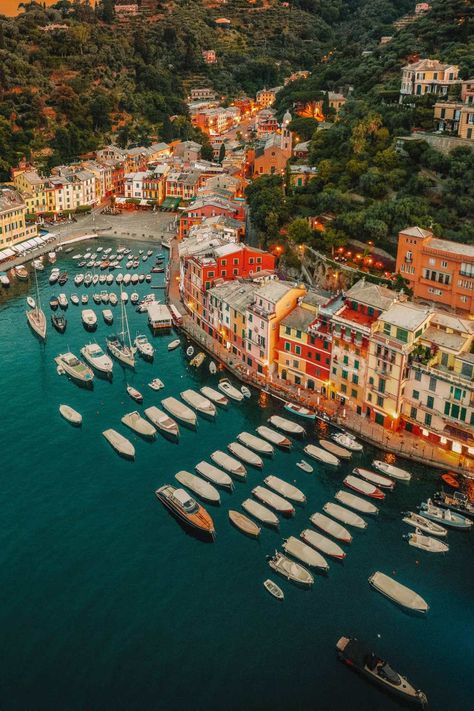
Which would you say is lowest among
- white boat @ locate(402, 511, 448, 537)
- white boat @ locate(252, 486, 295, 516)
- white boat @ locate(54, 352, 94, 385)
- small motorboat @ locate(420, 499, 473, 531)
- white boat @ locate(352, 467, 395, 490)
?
white boat @ locate(402, 511, 448, 537)

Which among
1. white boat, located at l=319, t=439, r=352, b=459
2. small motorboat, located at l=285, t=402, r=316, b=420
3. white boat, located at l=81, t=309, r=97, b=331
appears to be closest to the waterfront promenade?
small motorboat, located at l=285, t=402, r=316, b=420

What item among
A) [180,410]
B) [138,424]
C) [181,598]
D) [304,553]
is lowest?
[181,598]

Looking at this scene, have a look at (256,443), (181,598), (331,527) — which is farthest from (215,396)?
(181,598)

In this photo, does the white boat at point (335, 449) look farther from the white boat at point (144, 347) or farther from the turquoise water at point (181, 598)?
the white boat at point (144, 347)

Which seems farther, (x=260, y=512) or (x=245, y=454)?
(x=245, y=454)

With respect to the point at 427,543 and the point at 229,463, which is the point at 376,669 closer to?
the point at 427,543

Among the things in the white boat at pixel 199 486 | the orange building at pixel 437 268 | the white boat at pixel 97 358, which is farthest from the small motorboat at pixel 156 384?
the orange building at pixel 437 268

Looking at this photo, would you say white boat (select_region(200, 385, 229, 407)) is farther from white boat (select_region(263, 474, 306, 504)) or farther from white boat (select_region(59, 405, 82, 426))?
white boat (select_region(59, 405, 82, 426))
